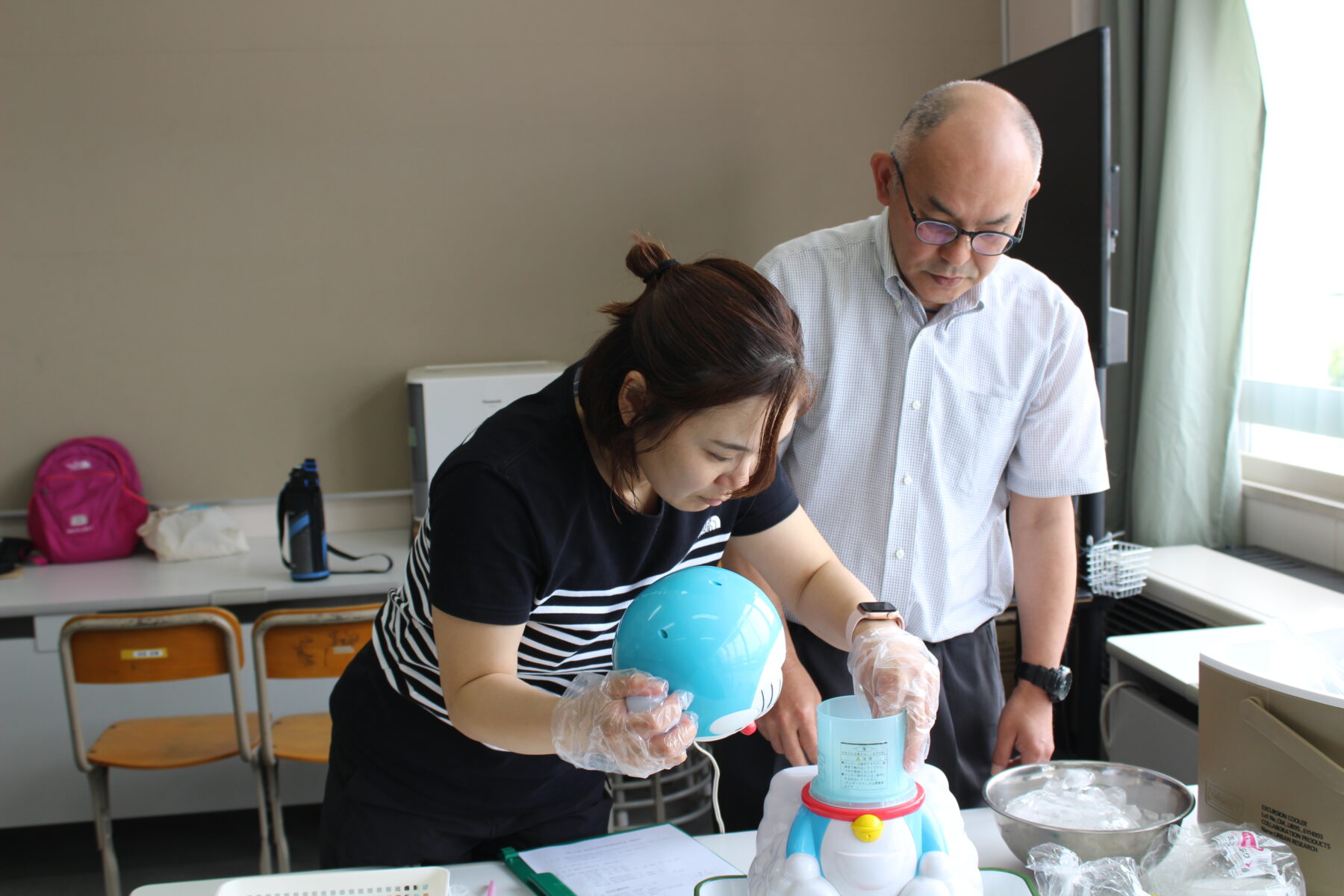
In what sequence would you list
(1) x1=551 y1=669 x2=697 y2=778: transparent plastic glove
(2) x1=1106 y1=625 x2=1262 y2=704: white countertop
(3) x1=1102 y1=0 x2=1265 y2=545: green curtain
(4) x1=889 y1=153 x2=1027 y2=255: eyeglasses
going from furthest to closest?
(3) x1=1102 y1=0 x2=1265 y2=545: green curtain, (2) x1=1106 y1=625 x2=1262 y2=704: white countertop, (4) x1=889 y1=153 x2=1027 y2=255: eyeglasses, (1) x1=551 y1=669 x2=697 y2=778: transparent plastic glove

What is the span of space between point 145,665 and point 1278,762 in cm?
220

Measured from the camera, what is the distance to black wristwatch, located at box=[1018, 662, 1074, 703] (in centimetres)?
159

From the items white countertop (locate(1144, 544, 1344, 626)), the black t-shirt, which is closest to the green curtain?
white countertop (locate(1144, 544, 1344, 626))

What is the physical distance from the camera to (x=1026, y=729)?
162cm

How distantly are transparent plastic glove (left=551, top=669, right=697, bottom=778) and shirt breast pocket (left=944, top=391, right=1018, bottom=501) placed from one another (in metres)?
0.80

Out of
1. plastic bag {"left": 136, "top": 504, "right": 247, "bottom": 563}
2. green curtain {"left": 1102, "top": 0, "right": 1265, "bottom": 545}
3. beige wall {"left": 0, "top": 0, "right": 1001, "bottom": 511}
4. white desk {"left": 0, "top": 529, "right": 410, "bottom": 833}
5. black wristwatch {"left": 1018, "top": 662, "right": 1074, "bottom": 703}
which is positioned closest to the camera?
black wristwatch {"left": 1018, "top": 662, "right": 1074, "bottom": 703}

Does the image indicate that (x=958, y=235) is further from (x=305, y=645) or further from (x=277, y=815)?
(x=277, y=815)

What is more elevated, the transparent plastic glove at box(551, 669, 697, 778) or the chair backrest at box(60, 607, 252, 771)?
the transparent plastic glove at box(551, 669, 697, 778)

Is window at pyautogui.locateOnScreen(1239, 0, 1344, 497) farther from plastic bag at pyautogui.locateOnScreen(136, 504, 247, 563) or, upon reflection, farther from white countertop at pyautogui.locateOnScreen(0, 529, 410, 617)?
plastic bag at pyautogui.locateOnScreen(136, 504, 247, 563)

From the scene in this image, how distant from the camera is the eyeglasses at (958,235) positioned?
4.68 ft

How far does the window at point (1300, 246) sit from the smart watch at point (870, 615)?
178 centimetres

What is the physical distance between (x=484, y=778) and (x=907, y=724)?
1.81 ft

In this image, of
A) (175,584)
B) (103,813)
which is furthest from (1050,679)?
(175,584)

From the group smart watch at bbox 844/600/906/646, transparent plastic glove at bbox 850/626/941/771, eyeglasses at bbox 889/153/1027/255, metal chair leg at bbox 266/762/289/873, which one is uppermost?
eyeglasses at bbox 889/153/1027/255
